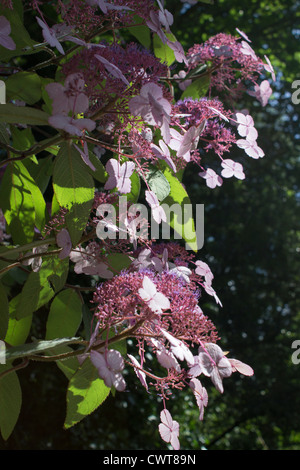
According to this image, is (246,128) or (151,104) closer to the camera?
(151,104)

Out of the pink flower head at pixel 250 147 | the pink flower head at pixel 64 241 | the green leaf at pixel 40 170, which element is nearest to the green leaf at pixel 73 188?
the pink flower head at pixel 64 241

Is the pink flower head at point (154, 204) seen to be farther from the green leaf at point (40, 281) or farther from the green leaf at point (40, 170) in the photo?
the green leaf at point (40, 170)

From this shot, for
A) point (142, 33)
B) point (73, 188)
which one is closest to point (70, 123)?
point (73, 188)

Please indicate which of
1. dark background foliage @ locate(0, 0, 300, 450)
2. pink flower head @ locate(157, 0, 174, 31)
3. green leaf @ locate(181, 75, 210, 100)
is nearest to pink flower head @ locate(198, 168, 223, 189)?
green leaf @ locate(181, 75, 210, 100)

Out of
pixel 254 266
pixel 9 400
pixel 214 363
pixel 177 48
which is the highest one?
pixel 177 48

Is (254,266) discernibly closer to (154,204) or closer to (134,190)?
(134,190)

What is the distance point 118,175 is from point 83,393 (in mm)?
322

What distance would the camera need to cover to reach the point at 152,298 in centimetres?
55

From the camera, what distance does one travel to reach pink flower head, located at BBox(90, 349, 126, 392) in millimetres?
512

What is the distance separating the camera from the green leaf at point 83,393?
2.34 feet

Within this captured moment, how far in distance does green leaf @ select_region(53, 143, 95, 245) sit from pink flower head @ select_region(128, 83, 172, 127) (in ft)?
0.36

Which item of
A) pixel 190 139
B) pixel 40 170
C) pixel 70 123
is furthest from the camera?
pixel 40 170

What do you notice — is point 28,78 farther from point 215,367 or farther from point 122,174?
point 215,367

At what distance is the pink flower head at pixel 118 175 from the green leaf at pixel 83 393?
256mm
